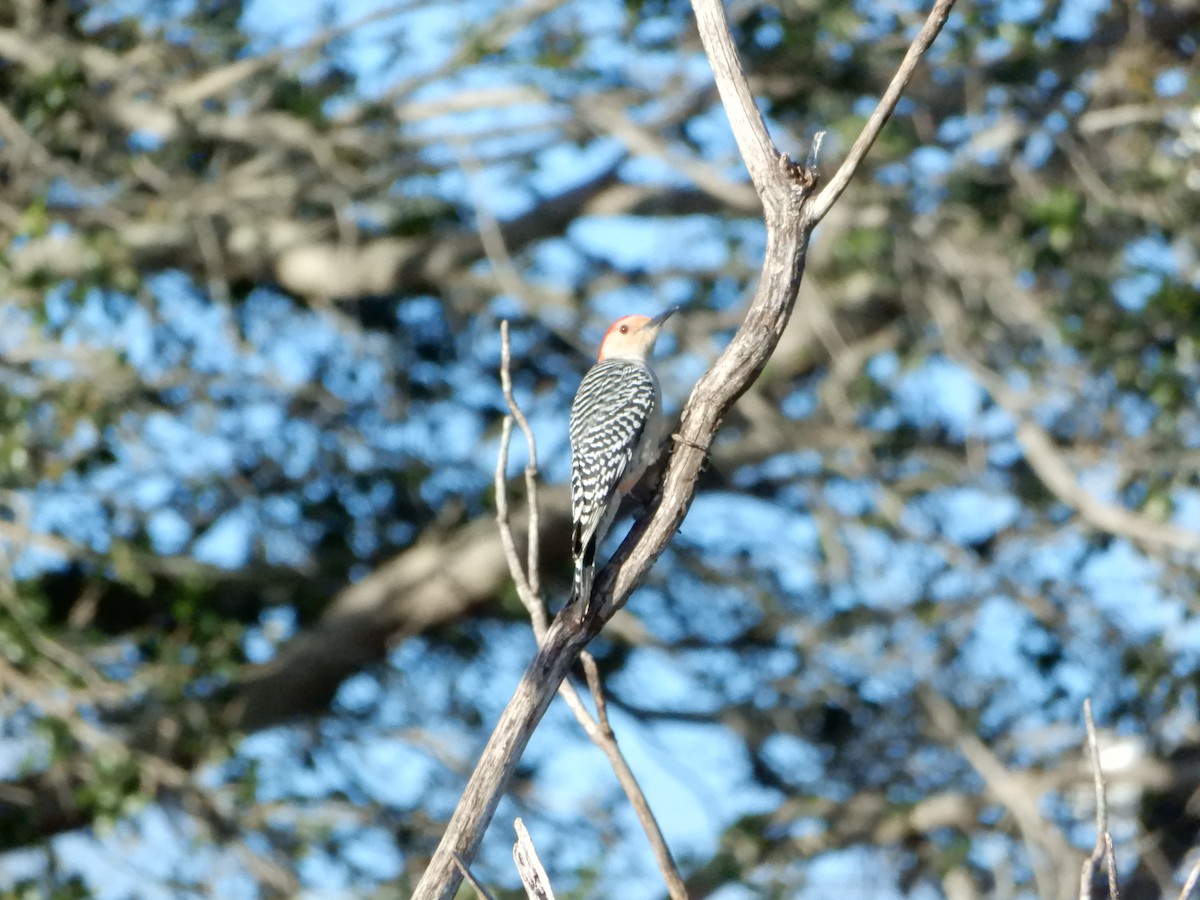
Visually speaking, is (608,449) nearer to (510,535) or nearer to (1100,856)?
(510,535)

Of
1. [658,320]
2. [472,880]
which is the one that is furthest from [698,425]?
[658,320]

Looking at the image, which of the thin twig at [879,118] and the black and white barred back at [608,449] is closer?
the thin twig at [879,118]

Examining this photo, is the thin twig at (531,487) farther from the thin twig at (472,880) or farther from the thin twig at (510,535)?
the thin twig at (472,880)

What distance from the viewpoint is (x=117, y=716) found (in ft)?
25.0

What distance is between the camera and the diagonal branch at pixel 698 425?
332cm

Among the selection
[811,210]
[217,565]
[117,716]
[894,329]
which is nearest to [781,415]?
[894,329]

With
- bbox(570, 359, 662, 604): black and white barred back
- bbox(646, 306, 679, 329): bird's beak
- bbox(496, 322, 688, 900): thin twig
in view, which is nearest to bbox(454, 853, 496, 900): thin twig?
bbox(496, 322, 688, 900): thin twig

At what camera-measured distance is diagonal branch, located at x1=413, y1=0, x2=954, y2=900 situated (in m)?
3.32

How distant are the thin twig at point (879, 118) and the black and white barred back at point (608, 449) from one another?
1480 millimetres

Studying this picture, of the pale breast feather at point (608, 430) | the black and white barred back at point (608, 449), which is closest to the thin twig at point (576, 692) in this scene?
the black and white barred back at point (608, 449)

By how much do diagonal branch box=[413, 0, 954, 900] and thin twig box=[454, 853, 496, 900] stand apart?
0.10 m

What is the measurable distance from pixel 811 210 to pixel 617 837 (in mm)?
6148

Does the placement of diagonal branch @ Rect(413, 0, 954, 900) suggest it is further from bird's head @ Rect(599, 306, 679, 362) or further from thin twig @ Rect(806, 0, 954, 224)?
bird's head @ Rect(599, 306, 679, 362)

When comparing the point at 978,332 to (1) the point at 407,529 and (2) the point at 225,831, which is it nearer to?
(1) the point at 407,529
